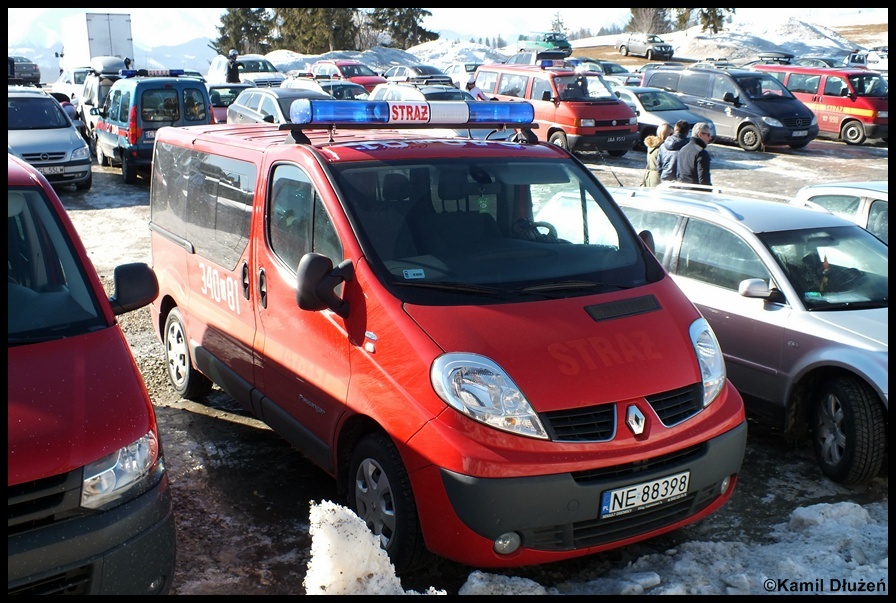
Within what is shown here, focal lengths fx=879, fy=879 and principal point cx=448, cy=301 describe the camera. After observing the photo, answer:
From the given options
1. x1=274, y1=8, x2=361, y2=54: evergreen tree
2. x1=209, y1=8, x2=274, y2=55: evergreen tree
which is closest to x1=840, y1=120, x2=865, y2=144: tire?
x1=274, y1=8, x2=361, y2=54: evergreen tree

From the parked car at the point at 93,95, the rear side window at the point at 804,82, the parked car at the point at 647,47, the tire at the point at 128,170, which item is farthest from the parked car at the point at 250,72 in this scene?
the parked car at the point at 647,47

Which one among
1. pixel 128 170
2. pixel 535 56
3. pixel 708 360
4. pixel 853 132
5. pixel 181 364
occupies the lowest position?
pixel 128 170

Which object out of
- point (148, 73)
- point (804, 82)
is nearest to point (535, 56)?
point (804, 82)

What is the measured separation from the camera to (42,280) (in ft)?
12.7

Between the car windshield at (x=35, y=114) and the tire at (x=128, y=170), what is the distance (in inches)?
43.0

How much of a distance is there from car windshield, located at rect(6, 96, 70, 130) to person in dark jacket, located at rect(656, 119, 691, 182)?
1022 cm

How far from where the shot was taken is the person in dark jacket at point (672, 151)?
10.4 metres

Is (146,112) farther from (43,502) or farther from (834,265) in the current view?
(43,502)

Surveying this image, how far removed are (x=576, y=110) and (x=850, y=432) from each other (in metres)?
14.1

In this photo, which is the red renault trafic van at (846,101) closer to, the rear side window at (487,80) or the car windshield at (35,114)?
the rear side window at (487,80)

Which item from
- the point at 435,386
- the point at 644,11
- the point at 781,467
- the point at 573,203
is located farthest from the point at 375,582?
the point at 644,11

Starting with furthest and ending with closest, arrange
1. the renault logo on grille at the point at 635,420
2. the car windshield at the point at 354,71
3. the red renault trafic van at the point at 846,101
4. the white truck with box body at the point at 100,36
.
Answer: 1. the white truck with box body at the point at 100,36
2. the car windshield at the point at 354,71
3. the red renault trafic van at the point at 846,101
4. the renault logo on grille at the point at 635,420

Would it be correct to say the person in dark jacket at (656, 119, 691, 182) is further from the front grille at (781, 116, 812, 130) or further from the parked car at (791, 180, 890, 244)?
the front grille at (781, 116, 812, 130)

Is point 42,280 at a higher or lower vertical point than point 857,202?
higher
